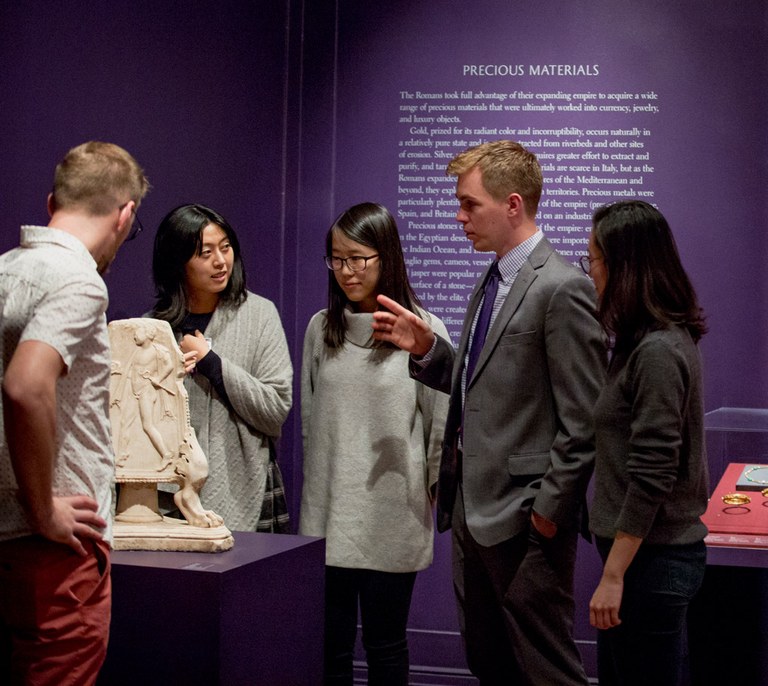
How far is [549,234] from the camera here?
4.23 meters

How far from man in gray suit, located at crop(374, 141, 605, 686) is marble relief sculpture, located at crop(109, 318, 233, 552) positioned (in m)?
0.69

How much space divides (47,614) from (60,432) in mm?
341

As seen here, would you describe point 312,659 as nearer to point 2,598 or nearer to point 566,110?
point 2,598

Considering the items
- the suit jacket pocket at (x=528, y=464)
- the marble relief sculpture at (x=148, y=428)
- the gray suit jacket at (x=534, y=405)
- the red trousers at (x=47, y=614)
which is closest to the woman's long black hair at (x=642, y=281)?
the gray suit jacket at (x=534, y=405)

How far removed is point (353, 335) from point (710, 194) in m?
1.49

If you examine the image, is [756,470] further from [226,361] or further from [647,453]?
[226,361]

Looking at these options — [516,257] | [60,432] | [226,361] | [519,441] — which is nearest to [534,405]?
[519,441]

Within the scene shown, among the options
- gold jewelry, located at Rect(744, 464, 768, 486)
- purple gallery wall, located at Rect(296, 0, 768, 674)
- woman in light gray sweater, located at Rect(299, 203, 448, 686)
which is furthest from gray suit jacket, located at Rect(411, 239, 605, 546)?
purple gallery wall, located at Rect(296, 0, 768, 674)

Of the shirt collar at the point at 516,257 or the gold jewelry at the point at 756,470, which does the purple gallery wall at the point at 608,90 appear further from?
the shirt collar at the point at 516,257

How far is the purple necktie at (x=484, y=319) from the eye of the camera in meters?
3.03

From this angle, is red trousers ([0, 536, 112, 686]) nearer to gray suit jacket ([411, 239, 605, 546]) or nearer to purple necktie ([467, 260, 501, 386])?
gray suit jacket ([411, 239, 605, 546])

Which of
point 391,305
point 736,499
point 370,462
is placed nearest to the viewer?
point 391,305

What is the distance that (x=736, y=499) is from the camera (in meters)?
3.32

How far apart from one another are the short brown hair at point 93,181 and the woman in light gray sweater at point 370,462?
1283mm
